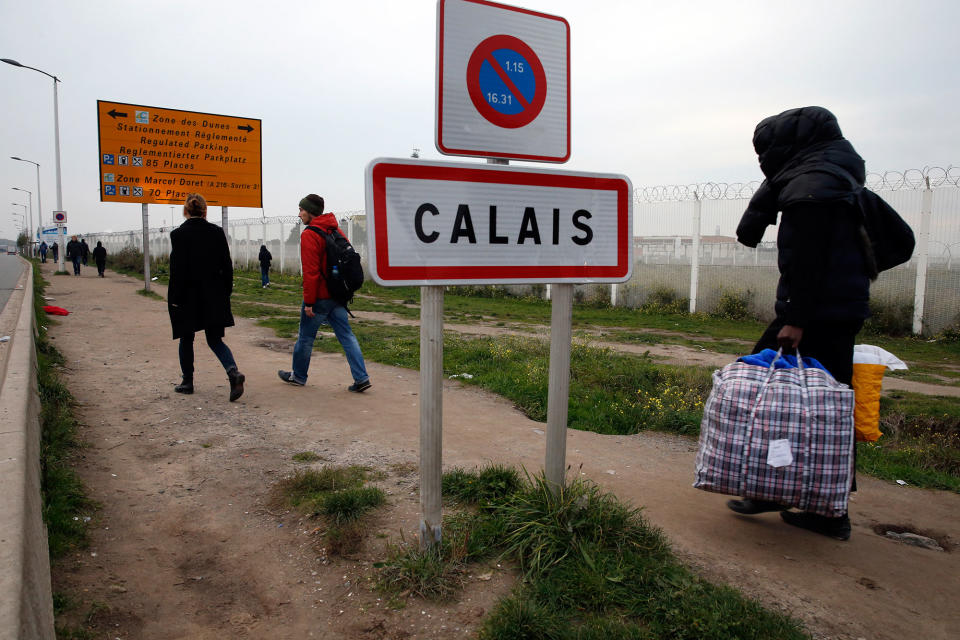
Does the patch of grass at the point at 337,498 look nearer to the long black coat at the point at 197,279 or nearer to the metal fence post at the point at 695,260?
the long black coat at the point at 197,279

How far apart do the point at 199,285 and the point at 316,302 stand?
3.20 feet

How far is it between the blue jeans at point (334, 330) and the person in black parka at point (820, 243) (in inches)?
151

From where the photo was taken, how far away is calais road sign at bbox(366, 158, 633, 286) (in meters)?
2.28

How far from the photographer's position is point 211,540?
2.96 m

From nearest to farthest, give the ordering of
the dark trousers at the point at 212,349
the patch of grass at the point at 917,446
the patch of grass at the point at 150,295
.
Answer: the patch of grass at the point at 917,446, the dark trousers at the point at 212,349, the patch of grass at the point at 150,295

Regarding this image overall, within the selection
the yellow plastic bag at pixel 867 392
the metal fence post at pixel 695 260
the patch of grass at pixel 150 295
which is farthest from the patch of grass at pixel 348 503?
the patch of grass at pixel 150 295

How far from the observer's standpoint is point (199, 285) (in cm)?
546

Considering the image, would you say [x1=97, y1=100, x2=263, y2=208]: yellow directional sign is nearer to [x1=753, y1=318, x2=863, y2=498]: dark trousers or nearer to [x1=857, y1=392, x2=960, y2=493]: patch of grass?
[x1=857, y1=392, x2=960, y2=493]: patch of grass

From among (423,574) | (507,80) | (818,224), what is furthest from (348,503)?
(818,224)

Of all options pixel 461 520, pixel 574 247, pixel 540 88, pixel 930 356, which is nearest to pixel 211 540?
pixel 461 520

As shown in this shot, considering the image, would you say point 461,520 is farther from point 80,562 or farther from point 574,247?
Answer: point 80,562

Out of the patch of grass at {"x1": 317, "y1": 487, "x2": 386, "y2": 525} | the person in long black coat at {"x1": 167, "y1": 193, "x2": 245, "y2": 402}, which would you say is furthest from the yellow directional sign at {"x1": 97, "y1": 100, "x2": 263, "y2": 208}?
the patch of grass at {"x1": 317, "y1": 487, "x2": 386, "y2": 525}

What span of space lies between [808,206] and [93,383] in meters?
6.09

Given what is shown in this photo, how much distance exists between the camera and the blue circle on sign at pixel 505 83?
2.55m
